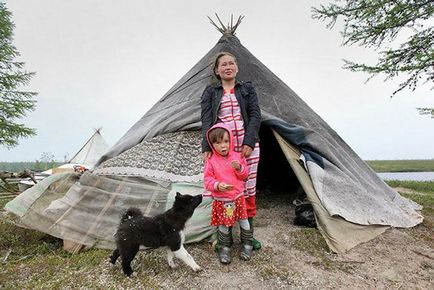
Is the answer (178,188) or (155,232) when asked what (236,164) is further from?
(178,188)

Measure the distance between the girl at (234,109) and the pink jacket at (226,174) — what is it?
224mm

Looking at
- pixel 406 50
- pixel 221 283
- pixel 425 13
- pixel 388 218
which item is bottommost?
pixel 221 283

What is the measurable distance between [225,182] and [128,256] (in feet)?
3.33

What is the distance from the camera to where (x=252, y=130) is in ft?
9.74

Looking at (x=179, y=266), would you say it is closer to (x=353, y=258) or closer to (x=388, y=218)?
(x=353, y=258)

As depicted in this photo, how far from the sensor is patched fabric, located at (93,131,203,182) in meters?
3.77

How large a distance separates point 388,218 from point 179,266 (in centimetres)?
284

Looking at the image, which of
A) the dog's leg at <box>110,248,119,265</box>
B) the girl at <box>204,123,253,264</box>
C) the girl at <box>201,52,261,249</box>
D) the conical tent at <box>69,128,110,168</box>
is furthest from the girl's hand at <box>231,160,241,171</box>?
the conical tent at <box>69,128,110,168</box>

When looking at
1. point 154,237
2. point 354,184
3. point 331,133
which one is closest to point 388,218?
point 354,184

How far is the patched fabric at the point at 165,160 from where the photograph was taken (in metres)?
3.77

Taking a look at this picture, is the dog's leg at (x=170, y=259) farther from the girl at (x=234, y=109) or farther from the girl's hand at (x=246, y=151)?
the girl's hand at (x=246, y=151)

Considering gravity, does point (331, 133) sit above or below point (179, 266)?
above

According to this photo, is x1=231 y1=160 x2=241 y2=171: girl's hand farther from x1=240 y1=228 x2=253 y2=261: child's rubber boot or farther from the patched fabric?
the patched fabric

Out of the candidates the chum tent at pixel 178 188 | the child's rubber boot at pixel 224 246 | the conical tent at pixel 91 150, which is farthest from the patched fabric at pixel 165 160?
the conical tent at pixel 91 150
